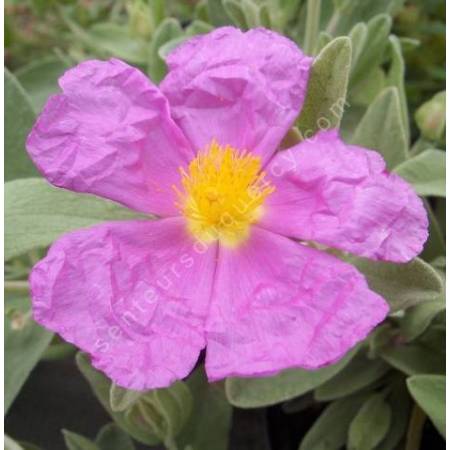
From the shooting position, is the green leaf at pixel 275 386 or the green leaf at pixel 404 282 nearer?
the green leaf at pixel 404 282

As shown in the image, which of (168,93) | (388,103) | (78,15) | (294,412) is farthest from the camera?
(78,15)

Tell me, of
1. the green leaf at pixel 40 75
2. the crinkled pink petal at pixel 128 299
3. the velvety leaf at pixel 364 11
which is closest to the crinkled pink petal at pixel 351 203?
the crinkled pink petal at pixel 128 299

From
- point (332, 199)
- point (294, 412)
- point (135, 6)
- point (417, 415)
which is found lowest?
point (294, 412)

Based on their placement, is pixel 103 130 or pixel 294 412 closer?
pixel 103 130

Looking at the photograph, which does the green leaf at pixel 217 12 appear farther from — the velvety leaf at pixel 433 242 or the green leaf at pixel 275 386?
the green leaf at pixel 275 386

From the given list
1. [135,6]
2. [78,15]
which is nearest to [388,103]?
[135,6]

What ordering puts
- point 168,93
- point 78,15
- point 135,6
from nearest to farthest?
point 168,93 → point 135,6 → point 78,15

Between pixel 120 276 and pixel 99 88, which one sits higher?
pixel 99 88

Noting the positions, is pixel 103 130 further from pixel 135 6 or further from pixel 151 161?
pixel 135 6
